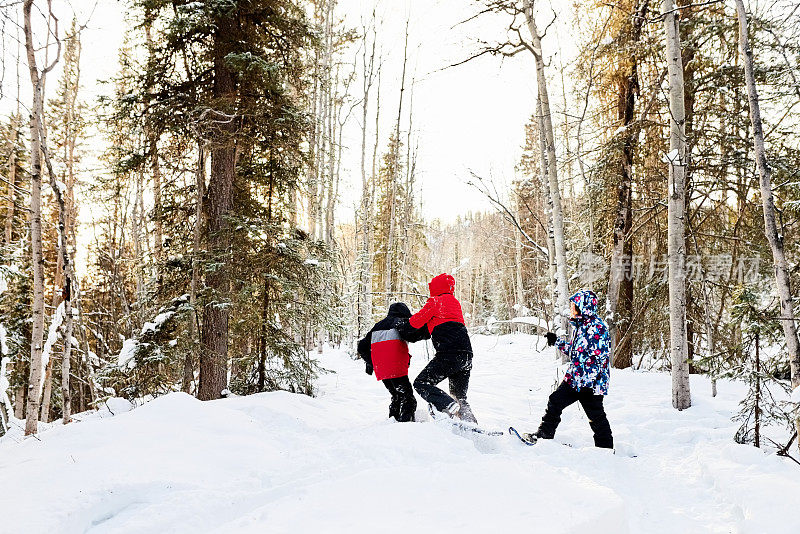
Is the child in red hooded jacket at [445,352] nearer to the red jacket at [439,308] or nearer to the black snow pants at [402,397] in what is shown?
the red jacket at [439,308]

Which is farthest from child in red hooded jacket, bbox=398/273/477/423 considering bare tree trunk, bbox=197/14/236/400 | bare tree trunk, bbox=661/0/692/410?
bare tree trunk, bbox=197/14/236/400

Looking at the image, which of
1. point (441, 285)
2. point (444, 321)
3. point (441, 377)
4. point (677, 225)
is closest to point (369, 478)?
point (441, 377)

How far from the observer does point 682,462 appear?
461 centimetres

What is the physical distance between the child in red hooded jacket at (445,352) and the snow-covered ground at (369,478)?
1.26ft

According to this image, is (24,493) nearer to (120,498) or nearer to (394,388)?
(120,498)

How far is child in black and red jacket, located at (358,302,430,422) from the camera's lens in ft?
17.7

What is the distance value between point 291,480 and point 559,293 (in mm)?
6871

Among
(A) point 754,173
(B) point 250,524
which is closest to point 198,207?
(B) point 250,524

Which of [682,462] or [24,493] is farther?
[682,462]

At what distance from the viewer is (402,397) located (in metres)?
5.50

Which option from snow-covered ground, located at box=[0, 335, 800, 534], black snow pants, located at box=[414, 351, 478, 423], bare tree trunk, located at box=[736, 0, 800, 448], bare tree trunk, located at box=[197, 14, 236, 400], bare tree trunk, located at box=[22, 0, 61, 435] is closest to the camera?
snow-covered ground, located at box=[0, 335, 800, 534]

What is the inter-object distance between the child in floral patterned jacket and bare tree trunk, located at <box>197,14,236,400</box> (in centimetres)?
516

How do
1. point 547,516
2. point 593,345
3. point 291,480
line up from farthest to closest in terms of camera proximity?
point 593,345, point 291,480, point 547,516

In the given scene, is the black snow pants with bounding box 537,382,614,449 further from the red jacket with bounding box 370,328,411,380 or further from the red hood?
the red jacket with bounding box 370,328,411,380
